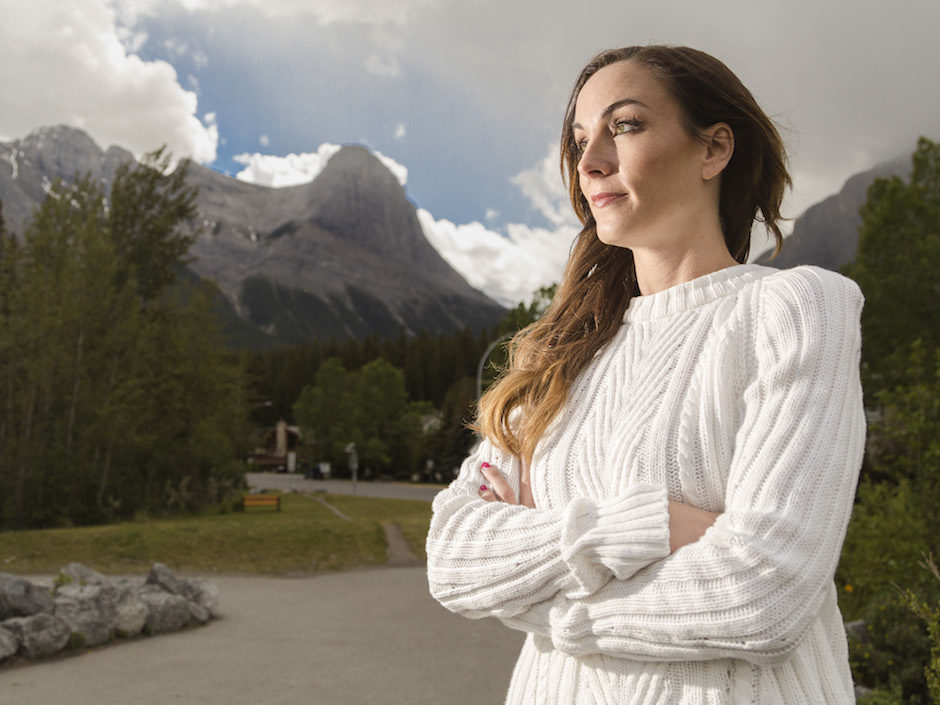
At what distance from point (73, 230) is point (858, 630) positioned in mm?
24254

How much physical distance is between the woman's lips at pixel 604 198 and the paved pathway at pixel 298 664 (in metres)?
6.02

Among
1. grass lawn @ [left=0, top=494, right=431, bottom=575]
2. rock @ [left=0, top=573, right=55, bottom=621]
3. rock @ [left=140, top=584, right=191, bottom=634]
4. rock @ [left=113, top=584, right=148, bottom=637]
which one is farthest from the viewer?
grass lawn @ [left=0, top=494, right=431, bottom=575]

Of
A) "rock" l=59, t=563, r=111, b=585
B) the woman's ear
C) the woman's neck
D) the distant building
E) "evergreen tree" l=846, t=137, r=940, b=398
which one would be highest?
"evergreen tree" l=846, t=137, r=940, b=398

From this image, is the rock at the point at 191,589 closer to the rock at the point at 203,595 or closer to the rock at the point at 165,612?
the rock at the point at 203,595

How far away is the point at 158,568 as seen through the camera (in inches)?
447

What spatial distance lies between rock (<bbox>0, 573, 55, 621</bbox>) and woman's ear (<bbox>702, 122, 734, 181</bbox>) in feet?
30.7

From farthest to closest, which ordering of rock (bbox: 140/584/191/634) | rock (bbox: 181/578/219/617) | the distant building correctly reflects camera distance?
the distant building < rock (bbox: 181/578/219/617) < rock (bbox: 140/584/191/634)

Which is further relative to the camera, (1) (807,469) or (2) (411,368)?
(2) (411,368)

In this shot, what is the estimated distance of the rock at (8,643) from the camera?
26.4 feet

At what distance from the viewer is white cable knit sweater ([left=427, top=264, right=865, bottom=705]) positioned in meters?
1.38

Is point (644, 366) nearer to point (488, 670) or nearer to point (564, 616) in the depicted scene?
point (564, 616)

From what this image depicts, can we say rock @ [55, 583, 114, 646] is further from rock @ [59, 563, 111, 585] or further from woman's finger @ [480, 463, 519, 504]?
woman's finger @ [480, 463, 519, 504]

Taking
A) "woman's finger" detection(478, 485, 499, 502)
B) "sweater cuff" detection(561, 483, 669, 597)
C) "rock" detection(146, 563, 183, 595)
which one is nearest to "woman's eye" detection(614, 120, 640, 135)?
"sweater cuff" detection(561, 483, 669, 597)

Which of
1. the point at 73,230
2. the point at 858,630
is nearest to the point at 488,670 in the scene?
the point at 858,630
